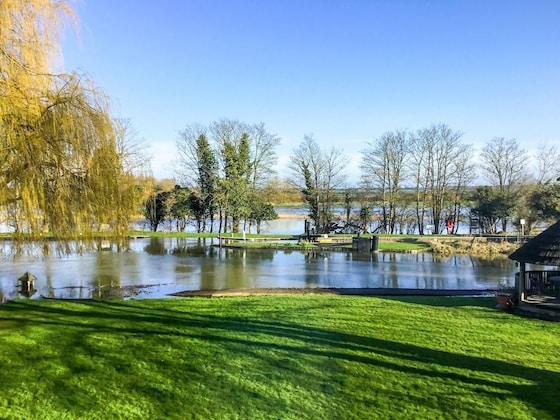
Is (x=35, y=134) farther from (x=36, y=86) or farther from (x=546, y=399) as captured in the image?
(x=546, y=399)

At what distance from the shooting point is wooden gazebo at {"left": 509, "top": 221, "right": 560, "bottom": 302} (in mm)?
9961

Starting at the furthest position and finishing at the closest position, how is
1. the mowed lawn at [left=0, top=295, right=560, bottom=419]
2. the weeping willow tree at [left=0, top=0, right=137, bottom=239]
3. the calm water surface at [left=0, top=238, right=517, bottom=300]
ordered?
the calm water surface at [left=0, top=238, right=517, bottom=300] → the weeping willow tree at [left=0, top=0, right=137, bottom=239] → the mowed lawn at [left=0, top=295, right=560, bottom=419]

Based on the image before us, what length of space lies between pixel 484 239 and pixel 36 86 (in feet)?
97.5

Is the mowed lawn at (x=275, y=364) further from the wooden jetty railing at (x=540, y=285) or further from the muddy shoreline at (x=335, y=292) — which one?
the muddy shoreline at (x=335, y=292)

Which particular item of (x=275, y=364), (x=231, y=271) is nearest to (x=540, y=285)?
(x=275, y=364)

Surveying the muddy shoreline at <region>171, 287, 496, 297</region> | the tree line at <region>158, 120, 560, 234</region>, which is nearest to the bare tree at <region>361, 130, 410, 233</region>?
the tree line at <region>158, 120, 560, 234</region>

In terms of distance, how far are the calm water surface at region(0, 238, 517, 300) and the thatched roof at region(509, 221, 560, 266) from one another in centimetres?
509

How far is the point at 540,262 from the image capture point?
32.7 feet

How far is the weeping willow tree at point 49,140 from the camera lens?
7.09m

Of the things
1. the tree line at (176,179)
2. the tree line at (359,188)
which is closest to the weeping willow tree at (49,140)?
the tree line at (176,179)

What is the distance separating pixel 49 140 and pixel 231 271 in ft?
39.0

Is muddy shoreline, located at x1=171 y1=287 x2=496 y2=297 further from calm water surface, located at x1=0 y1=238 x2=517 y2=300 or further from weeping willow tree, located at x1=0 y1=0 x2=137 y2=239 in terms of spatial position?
weeping willow tree, located at x1=0 y1=0 x2=137 y2=239

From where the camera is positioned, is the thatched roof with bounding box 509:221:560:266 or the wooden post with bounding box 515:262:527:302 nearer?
the thatched roof with bounding box 509:221:560:266

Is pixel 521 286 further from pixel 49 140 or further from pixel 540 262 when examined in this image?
pixel 49 140
